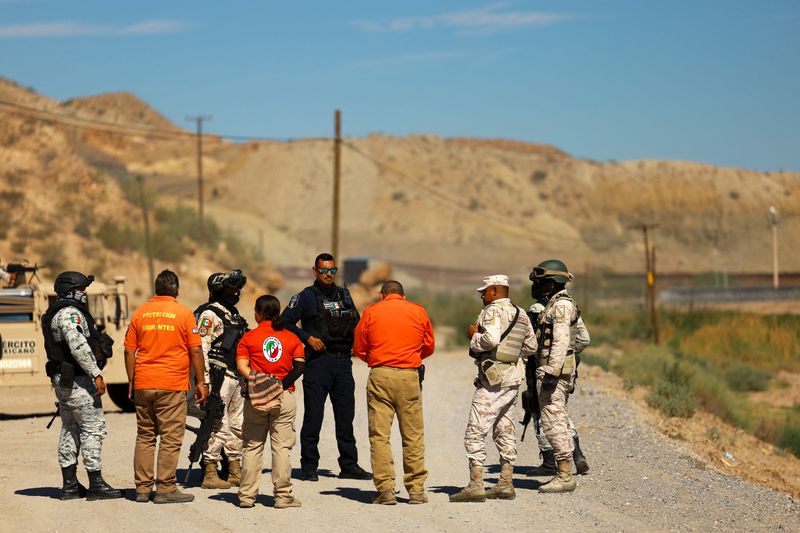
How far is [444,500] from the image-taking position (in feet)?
33.5

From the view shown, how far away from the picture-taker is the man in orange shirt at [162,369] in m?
9.53

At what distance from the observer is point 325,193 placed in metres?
110

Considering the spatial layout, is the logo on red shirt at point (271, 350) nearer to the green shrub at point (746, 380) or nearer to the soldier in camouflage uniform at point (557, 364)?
the soldier in camouflage uniform at point (557, 364)

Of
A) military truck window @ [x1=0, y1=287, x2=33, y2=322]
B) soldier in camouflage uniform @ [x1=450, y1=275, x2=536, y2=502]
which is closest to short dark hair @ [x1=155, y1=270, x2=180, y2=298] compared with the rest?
soldier in camouflage uniform @ [x1=450, y1=275, x2=536, y2=502]

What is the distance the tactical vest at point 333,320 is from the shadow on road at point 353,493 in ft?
4.45

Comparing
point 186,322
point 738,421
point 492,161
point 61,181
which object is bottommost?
point 738,421

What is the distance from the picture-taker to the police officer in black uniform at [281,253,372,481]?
432 inches

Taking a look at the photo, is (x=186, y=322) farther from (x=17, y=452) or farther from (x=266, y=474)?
(x=17, y=452)

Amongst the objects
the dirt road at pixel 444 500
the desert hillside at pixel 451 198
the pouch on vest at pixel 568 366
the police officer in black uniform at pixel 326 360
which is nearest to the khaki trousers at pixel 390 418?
the dirt road at pixel 444 500

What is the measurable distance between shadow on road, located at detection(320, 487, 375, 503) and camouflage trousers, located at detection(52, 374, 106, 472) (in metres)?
2.09

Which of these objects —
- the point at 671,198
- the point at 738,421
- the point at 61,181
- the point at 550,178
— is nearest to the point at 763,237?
the point at 671,198

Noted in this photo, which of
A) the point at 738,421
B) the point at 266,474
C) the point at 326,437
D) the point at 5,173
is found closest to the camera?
the point at 266,474

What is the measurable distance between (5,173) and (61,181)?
4.19 metres

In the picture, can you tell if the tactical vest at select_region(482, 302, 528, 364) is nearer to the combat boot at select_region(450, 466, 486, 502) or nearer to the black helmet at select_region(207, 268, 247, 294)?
the combat boot at select_region(450, 466, 486, 502)
